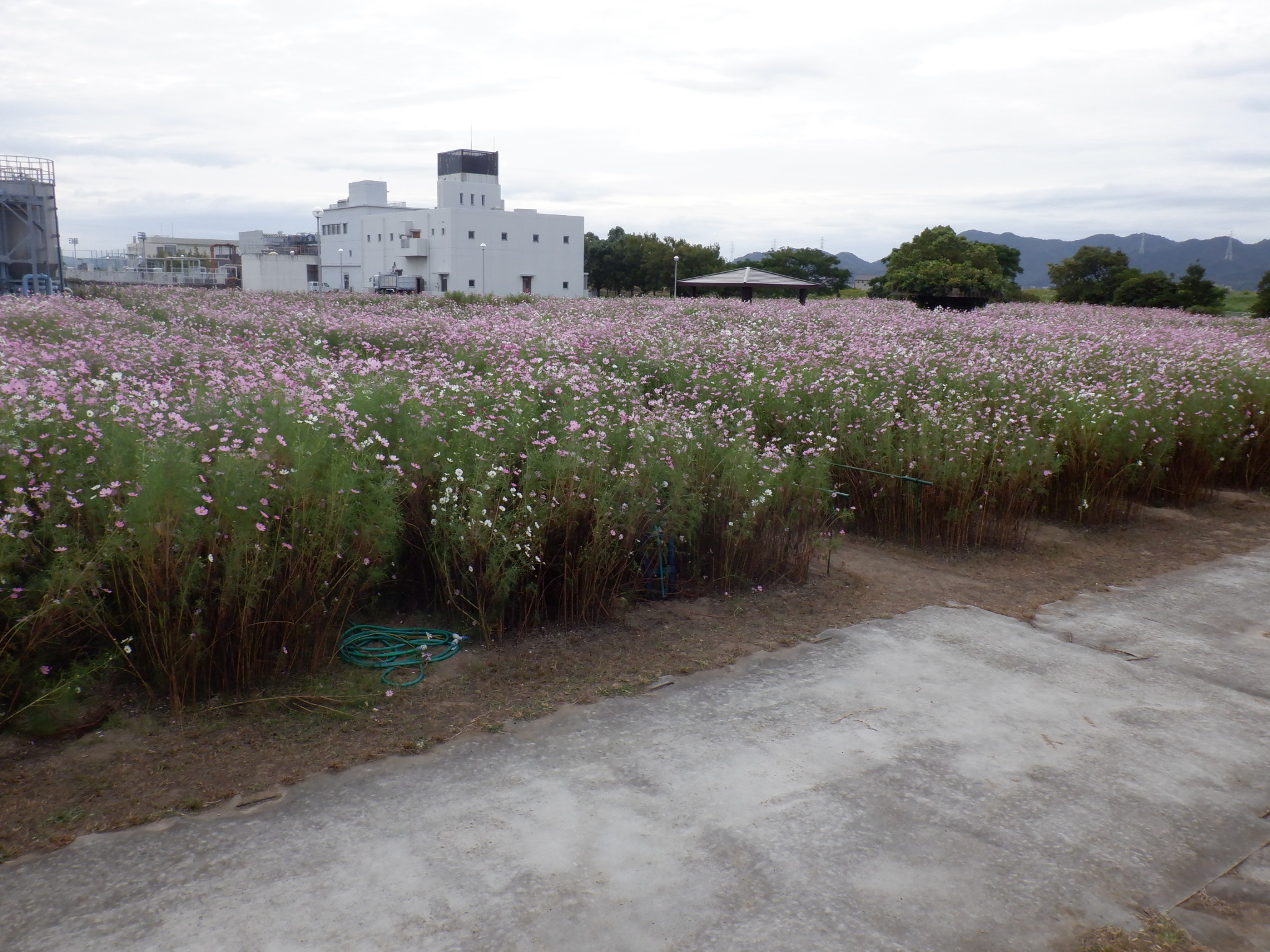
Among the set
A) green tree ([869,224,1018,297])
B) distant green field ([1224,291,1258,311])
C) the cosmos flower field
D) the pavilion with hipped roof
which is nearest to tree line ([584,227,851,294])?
green tree ([869,224,1018,297])

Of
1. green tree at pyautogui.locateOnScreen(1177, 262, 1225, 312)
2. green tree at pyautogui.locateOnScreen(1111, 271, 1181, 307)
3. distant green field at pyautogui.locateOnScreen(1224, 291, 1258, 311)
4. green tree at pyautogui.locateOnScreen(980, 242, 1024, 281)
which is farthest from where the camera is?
green tree at pyautogui.locateOnScreen(980, 242, 1024, 281)

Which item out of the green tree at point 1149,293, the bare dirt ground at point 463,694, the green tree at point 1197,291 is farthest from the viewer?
the green tree at point 1149,293

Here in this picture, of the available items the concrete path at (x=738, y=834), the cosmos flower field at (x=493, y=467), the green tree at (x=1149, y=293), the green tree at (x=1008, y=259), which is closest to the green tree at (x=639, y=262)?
the green tree at (x=1008, y=259)

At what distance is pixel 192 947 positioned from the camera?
259 centimetres

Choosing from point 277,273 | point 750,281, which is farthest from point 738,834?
point 277,273

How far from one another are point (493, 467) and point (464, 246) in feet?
248

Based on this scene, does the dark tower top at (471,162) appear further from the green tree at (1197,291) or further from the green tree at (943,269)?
the green tree at (1197,291)

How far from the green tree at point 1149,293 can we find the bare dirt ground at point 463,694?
34.0m

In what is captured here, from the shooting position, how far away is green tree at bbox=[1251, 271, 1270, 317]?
3241 centimetres

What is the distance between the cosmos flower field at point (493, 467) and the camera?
395cm

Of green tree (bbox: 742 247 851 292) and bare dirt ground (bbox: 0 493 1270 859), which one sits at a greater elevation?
green tree (bbox: 742 247 851 292)

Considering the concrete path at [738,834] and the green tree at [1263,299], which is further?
the green tree at [1263,299]

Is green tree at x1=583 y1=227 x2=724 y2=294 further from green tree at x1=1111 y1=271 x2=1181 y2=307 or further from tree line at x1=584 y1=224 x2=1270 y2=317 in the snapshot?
green tree at x1=1111 y1=271 x2=1181 y2=307

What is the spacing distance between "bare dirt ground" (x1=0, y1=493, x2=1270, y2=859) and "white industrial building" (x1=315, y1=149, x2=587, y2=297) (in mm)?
68850
